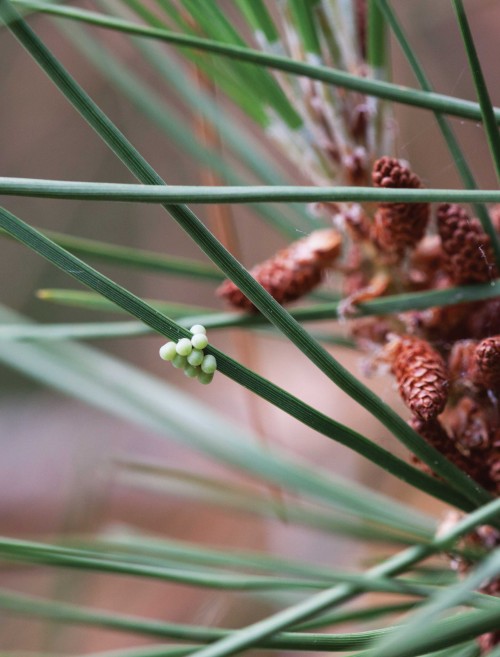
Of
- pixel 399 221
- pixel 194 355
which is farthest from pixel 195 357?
pixel 399 221

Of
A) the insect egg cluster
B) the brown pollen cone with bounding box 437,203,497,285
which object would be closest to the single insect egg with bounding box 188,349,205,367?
the insect egg cluster

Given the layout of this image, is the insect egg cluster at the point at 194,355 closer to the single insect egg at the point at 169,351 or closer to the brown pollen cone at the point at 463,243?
the single insect egg at the point at 169,351

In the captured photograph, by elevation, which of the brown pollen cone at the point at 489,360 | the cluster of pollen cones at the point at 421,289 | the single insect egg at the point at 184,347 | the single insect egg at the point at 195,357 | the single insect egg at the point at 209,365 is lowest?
the single insect egg at the point at 209,365

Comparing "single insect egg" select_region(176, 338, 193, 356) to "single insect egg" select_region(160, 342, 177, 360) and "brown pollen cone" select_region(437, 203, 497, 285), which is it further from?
"brown pollen cone" select_region(437, 203, 497, 285)

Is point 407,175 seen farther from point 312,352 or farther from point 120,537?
point 120,537

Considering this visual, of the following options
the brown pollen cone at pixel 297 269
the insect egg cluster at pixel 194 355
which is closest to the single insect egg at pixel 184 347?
the insect egg cluster at pixel 194 355

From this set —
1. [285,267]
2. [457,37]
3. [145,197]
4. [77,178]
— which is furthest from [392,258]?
[77,178]

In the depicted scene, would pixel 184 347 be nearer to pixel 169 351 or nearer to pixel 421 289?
pixel 169 351
